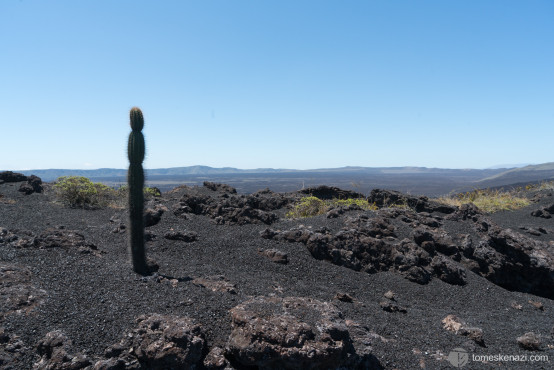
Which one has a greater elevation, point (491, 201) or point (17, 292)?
point (17, 292)

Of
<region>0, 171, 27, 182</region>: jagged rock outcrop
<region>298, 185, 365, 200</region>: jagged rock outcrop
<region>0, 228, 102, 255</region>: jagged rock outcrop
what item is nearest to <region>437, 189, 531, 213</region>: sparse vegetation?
<region>298, 185, 365, 200</region>: jagged rock outcrop

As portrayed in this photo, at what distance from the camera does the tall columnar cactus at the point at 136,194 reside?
5.89 meters

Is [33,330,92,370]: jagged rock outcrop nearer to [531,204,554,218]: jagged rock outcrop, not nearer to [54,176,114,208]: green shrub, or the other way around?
[54,176,114,208]: green shrub

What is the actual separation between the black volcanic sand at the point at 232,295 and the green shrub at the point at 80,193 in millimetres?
2845

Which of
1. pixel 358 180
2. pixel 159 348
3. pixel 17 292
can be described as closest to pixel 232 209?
pixel 17 292

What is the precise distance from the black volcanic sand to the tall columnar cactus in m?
0.26

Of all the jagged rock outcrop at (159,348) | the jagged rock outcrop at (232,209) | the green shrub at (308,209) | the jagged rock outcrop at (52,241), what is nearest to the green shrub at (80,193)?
the jagged rock outcrop at (232,209)

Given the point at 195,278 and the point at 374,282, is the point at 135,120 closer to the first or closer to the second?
the point at 195,278

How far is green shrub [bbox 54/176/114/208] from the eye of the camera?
1215 centimetres

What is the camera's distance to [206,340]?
380 cm

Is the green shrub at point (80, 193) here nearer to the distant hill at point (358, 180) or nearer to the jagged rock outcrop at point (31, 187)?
the distant hill at point (358, 180)

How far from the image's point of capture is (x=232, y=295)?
4.90m

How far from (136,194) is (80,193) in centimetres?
758

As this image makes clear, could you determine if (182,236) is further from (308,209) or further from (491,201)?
(491,201)
